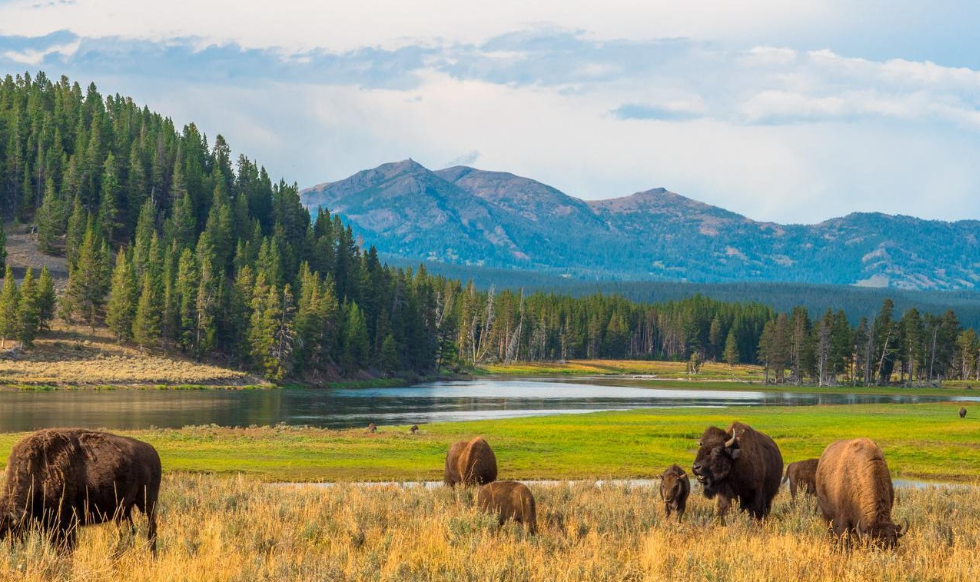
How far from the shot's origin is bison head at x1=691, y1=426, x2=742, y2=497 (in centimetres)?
1872

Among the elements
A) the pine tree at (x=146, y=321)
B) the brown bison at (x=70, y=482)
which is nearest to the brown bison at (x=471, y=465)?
the brown bison at (x=70, y=482)

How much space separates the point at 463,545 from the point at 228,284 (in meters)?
127

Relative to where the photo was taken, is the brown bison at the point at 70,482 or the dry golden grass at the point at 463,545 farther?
the dry golden grass at the point at 463,545

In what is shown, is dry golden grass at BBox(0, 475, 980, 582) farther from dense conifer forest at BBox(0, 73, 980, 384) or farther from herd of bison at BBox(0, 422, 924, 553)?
dense conifer forest at BBox(0, 73, 980, 384)

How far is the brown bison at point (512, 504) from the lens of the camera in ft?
61.8

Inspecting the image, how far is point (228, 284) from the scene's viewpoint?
136500 millimetres

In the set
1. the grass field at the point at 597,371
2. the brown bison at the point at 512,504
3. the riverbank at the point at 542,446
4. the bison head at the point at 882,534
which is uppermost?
the bison head at the point at 882,534

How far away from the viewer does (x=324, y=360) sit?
5032 inches

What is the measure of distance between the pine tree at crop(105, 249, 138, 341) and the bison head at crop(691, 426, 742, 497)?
105042 millimetres

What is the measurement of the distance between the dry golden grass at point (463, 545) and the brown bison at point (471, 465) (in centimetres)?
153

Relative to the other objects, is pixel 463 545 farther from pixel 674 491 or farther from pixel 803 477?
pixel 803 477

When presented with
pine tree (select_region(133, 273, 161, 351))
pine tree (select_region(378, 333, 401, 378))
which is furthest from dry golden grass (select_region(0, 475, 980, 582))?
pine tree (select_region(378, 333, 401, 378))

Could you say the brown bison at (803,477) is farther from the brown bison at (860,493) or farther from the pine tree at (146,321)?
the pine tree at (146,321)

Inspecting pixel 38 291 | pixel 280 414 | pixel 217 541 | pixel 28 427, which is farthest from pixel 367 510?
pixel 38 291
